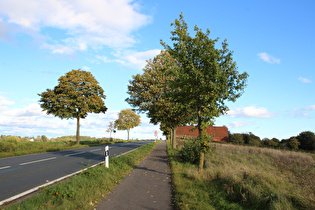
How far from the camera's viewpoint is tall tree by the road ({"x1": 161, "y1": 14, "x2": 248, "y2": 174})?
8.62 m

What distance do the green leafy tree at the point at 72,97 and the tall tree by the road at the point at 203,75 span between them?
2311 centimetres

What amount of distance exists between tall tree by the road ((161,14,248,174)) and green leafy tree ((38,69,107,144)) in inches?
910

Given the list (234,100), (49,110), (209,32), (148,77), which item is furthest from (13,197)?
(49,110)

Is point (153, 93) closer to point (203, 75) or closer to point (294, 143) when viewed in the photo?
point (203, 75)

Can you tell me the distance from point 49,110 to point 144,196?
27.9m

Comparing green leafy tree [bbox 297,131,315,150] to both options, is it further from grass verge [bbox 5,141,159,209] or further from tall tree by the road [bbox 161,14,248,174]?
grass verge [bbox 5,141,159,209]

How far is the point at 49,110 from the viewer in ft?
96.9

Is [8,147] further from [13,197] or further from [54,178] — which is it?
[13,197]

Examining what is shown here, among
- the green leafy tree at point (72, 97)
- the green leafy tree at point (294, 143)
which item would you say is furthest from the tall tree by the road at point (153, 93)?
the green leafy tree at point (294, 143)

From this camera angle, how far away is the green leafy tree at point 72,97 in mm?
28969

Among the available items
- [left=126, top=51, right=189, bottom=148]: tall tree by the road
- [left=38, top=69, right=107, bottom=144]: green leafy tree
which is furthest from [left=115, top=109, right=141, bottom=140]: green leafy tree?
[left=126, top=51, right=189, bottom=148]: tall tree by the road

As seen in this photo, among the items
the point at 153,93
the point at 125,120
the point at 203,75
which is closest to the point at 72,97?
the point at 153,93

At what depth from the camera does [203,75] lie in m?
8.62

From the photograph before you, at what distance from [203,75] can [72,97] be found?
25.2 metres
